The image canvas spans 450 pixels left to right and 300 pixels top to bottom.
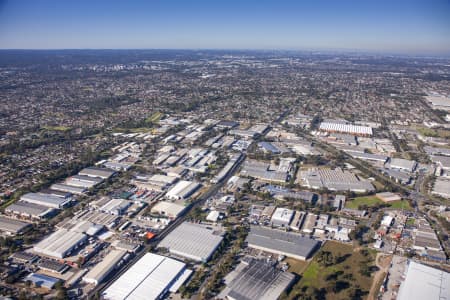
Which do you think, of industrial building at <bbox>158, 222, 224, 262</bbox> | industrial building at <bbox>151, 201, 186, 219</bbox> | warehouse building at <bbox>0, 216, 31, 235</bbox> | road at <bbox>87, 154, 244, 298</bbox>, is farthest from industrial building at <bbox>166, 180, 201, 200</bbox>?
warehouse building at <bbox>0, 216, 31, 235</bbox>

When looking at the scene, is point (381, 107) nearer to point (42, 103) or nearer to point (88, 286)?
point (88, 286)

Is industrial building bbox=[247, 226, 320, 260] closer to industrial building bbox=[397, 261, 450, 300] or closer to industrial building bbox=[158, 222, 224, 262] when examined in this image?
industrial building bbox=[158, 222, 224, 262]

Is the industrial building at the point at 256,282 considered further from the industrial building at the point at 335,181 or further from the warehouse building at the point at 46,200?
the warehouse building at the point at 46,200

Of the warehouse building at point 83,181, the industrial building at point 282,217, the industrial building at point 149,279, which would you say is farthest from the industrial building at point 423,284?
the warehouse building at point 83,181

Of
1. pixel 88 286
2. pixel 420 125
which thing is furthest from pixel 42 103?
pixel 420 125

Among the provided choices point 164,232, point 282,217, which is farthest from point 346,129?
point 164,232

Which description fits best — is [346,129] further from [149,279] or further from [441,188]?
[149,279]
